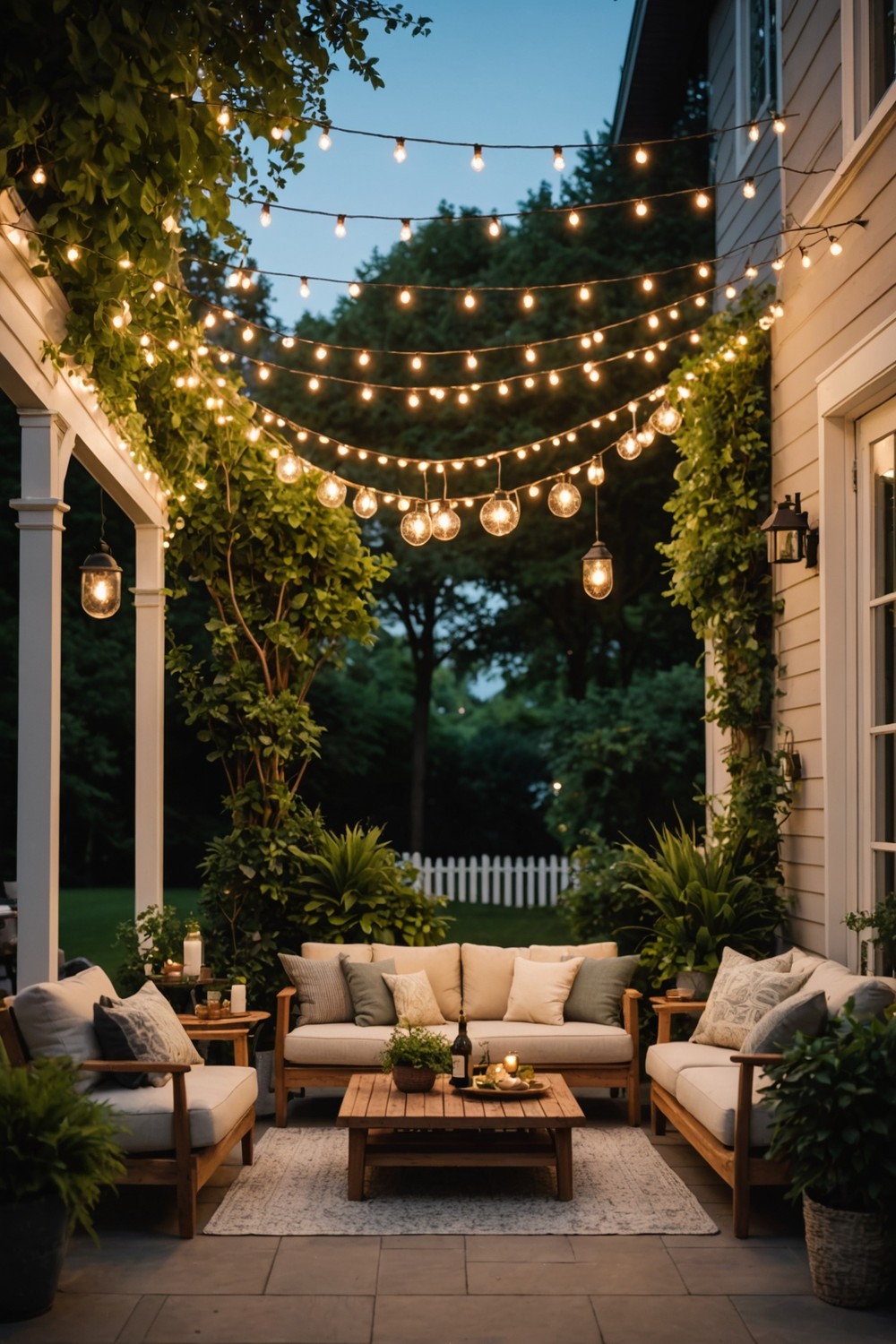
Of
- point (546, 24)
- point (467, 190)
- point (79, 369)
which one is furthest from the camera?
point (467, 190)

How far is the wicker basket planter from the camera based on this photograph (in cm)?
401

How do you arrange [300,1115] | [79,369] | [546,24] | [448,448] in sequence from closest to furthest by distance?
[79,369], [300,1115], [448,448], [546,24]

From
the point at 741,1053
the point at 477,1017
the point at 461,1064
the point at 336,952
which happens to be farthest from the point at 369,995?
the point at 741,1053

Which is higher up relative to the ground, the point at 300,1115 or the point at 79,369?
the point at 79,369

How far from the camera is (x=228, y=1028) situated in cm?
596

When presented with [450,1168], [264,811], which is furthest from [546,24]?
[450,1168]

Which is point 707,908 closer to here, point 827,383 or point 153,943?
point 827,383

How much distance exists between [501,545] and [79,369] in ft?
34.9

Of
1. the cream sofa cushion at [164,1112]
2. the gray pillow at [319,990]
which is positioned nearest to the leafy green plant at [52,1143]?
the cream sofa cushion at [164,1112]

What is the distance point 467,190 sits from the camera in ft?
63.7

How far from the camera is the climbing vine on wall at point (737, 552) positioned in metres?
6.94

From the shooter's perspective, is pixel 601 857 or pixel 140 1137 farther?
pixel 601 857

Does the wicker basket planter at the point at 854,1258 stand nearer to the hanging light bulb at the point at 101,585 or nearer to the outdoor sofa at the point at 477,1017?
the outdoor sofa at the point at 477,1017

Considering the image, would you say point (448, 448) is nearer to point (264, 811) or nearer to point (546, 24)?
point (546, 24)
